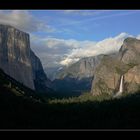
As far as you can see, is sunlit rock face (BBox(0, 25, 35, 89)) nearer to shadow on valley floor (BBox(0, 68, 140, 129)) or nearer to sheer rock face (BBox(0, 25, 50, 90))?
sheer rock face (BBox(0, 25, 50, 90))

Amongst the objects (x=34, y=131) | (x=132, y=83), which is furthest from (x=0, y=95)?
(x=132, y=83)

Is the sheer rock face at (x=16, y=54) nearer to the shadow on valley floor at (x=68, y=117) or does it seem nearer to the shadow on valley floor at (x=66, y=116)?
the shadow on valley floor at (x=66, y=116)

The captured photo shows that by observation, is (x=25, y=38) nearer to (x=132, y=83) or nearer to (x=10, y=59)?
(x=10, y=59)

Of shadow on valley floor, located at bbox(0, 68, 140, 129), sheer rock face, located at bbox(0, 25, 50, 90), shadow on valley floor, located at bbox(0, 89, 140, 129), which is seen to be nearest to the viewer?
shadow on valley floor, located at bbox(0, 89, 140, 129)

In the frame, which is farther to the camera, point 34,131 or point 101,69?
point 101,69

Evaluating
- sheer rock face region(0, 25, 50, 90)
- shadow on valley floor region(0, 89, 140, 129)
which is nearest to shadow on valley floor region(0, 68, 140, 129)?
shadow on valley floor region(0, 89, 140, 129)

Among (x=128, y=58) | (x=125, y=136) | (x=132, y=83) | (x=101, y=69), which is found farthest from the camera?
(x=128, y=58)

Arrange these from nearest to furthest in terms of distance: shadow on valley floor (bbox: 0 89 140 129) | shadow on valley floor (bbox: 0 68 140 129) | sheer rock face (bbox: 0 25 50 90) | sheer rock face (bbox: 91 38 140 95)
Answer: shadow on valley floor (bbox: 0 89 140 129) < shadow on valley floor (bbox: 0 68 140 129) < sheer rock face (bbox: 91 38 140 95) < sheer rock face (bbox: 0 25 50 90)

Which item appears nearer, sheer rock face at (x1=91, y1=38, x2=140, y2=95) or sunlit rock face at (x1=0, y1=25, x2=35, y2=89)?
sheer rock face at (x1=91, y1=38, x2=140, y2=95)
